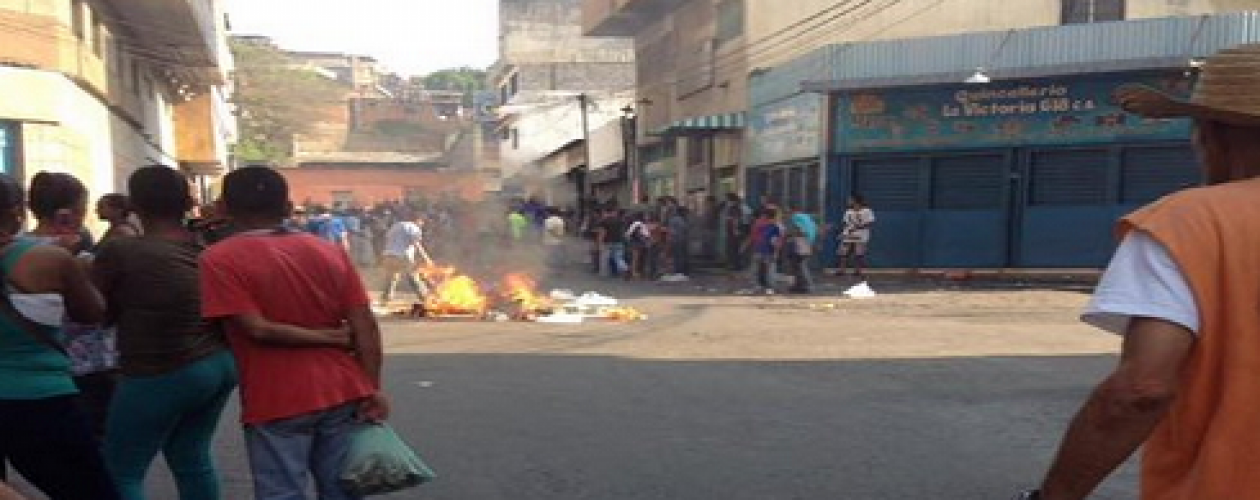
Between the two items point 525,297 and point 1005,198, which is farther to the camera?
point 1005,198

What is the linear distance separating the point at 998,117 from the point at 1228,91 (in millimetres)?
17756

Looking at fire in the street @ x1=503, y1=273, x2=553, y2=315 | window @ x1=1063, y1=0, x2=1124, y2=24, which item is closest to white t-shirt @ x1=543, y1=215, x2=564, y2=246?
fire in the street @ x1=503, y1=273, x2=553, y2=315

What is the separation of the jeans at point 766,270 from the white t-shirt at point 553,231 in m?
7.61

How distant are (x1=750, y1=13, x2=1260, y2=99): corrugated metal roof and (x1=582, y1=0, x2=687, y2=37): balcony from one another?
411 inches

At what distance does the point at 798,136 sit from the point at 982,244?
4.58 meters

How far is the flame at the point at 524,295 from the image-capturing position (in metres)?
14.4

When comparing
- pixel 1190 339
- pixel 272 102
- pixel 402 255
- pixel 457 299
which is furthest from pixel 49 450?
pixel 272 102

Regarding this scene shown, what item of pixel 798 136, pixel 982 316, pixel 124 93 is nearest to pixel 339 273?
pixel 982 316

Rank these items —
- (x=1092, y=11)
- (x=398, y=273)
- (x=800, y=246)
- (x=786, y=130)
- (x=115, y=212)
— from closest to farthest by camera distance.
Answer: (x=115, y=212) → (x=398, y=273) → (x=800, y=246) → (x=1092, y=11) → (x=786, y=130)

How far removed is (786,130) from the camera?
22.1 metres

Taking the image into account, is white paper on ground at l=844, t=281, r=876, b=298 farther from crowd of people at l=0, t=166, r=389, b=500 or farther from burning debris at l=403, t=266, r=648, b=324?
crowd of people at l=0, t=166, r=389, b=500

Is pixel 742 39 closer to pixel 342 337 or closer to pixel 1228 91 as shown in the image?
pixel 342 337

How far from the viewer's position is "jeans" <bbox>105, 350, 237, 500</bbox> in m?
3.75

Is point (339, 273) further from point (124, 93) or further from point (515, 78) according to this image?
point (515, 78)
